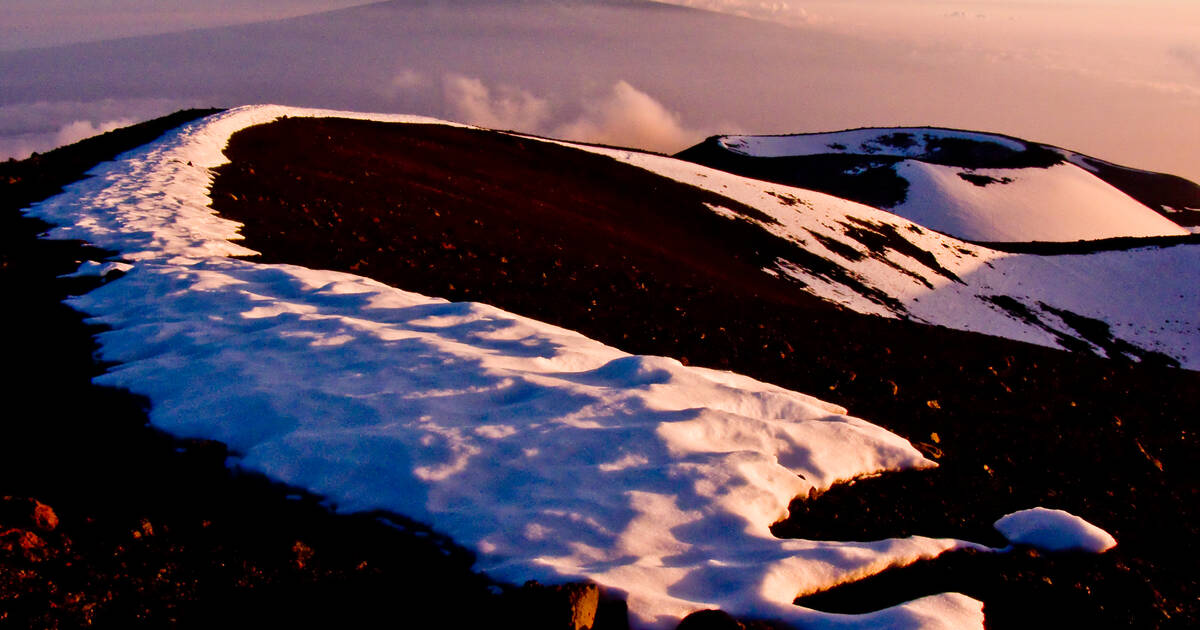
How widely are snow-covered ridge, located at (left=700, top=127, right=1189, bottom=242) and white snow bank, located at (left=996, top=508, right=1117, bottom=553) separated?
275 feet

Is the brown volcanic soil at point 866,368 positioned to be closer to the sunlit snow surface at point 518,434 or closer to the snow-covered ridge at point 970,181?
the sunlit snow surface at point 518,434

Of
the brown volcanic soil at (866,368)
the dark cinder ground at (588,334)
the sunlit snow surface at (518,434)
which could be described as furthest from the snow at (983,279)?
the sunlit snow surface at (518,434)

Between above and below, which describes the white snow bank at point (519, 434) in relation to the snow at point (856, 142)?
below

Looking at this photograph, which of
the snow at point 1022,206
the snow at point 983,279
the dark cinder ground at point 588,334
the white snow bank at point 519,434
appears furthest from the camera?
the snow at point 1022,206

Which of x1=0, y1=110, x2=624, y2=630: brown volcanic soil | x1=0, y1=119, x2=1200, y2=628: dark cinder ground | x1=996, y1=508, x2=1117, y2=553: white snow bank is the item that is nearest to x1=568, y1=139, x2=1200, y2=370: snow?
x1=0, y1=119, x2=1200, y2=628: dark cinder ground

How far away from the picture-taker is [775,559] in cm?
528

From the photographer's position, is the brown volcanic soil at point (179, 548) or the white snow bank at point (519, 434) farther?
the white snow bank at point (519, 434)

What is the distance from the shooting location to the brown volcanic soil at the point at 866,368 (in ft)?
19.5

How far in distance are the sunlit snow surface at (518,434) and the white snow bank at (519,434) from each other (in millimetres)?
21

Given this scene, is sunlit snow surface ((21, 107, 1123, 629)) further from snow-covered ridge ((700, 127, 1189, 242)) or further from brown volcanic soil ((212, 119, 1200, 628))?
snow-covered ridge ((700, 127, 1189, 242))

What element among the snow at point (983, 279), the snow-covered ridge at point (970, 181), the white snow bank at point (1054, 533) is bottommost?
the snow at point (983, 279)

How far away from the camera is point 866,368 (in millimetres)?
13008

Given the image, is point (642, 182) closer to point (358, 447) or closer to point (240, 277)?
point (240, 277)

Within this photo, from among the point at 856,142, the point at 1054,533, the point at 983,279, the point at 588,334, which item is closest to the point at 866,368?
the point at 588,334
